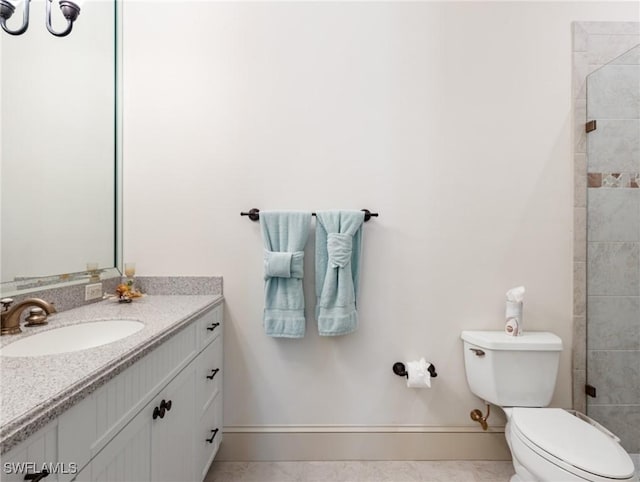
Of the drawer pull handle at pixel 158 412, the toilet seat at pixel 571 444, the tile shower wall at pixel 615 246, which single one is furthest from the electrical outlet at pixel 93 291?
the tile shower wall at pixel 615 246

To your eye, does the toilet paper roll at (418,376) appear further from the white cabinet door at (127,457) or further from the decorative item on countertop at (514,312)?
the white cabinet door at (127,457)

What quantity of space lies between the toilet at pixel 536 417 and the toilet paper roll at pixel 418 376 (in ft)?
0.75

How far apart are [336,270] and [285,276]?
24 cm

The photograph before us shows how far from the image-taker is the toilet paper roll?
140cm

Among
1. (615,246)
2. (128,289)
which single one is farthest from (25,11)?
(615,246)

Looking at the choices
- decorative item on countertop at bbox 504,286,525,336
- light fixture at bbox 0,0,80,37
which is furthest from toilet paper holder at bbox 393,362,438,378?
light fixture at bbox 0,0,80,37

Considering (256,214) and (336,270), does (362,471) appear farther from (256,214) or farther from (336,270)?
(256,214)

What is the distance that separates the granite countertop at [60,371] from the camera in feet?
1.58

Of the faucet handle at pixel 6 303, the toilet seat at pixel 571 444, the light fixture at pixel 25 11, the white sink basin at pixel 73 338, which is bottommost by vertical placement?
the toilet seat at pixel 571 444

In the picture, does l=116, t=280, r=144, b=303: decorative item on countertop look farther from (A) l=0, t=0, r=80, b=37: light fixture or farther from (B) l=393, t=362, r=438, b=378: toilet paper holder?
(B) l=393, t=362, r=438, b=378: toilet paper holder

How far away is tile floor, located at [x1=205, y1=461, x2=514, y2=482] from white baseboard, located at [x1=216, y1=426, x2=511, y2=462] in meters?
0.03

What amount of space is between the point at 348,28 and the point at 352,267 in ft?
3.94

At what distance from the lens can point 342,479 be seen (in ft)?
4.53

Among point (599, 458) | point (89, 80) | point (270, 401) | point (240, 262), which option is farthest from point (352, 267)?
point (89, 80)
